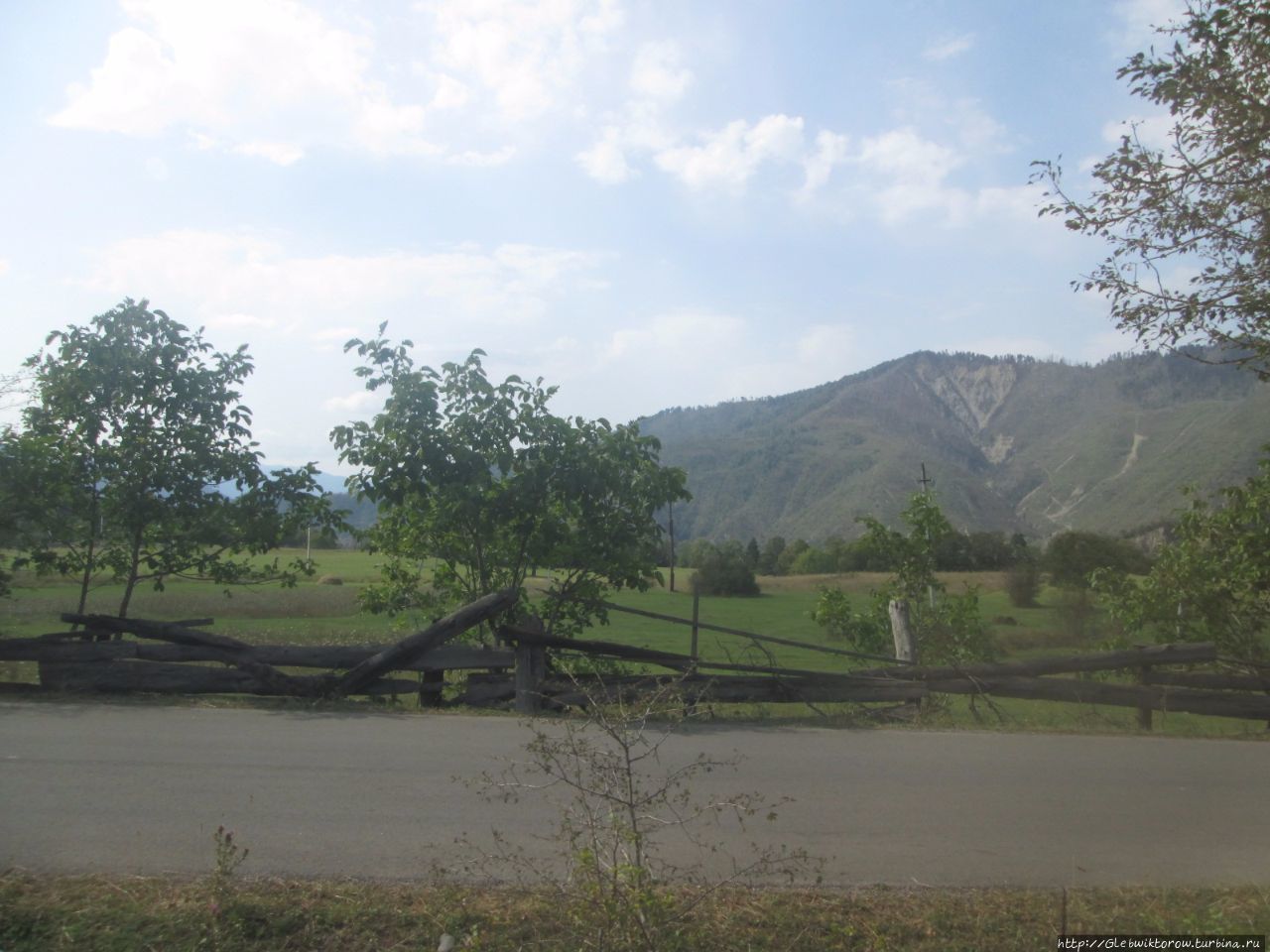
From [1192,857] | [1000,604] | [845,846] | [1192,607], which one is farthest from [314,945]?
[1000,604]

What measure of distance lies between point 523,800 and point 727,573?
1599 inches

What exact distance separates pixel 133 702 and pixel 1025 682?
8.82 meters

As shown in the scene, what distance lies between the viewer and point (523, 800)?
6043 millimetres

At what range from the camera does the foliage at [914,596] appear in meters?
14.0

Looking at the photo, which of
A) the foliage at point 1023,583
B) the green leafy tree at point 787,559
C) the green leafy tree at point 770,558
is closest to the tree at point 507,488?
the foliage at point 1023,583

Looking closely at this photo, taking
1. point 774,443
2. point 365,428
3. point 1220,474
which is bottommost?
point 365,428

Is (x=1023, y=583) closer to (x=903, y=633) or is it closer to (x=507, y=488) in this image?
(x=903, y=633)

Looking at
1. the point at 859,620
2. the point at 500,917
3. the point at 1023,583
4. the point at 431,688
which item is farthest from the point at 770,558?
the point at 500,917

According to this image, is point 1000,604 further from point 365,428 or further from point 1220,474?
point 1220,474

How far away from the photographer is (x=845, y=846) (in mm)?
5469

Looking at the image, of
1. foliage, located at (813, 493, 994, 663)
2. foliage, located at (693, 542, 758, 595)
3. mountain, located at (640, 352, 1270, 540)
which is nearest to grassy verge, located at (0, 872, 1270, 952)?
foliage, located at (813, 493, 994, 663)

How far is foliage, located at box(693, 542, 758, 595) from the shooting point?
44.8 metres

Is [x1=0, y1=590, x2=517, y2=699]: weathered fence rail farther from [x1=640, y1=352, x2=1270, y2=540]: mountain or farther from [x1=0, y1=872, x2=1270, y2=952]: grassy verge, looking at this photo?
[x1=640, y1=352, x2=1270, y2=540]: mountain

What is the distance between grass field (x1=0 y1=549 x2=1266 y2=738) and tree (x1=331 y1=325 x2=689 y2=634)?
1.28m
